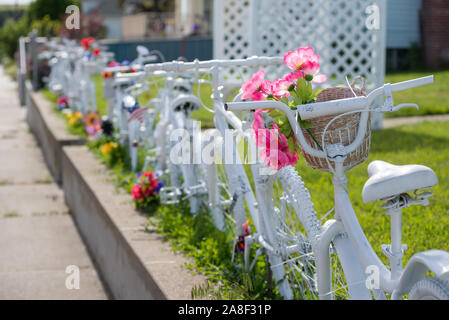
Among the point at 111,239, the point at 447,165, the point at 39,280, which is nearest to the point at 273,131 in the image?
the point at 111,239

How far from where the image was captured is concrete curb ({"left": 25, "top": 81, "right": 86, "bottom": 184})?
26.3 ft

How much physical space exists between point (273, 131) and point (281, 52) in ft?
24.6

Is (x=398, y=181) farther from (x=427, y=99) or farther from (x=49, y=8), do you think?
(x=49, y=8)

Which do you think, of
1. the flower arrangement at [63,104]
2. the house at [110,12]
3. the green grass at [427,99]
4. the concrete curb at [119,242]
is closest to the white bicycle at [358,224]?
the concrete curb at [119,242]

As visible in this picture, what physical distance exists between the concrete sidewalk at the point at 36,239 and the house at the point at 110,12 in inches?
1400

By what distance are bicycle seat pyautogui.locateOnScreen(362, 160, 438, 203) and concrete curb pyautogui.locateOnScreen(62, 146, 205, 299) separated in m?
1.44

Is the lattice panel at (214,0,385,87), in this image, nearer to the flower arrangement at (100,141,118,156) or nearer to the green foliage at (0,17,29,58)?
the flower arrangement at (100,141,118,156)

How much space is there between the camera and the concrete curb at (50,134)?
26.3 feet

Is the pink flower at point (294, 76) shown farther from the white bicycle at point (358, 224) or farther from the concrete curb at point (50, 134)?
the concrete curb at point (50, 134)

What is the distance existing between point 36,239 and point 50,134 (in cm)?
306

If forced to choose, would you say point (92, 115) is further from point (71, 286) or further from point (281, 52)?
point (71, 286)

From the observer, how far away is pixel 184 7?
101 feet

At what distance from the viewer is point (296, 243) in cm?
297
